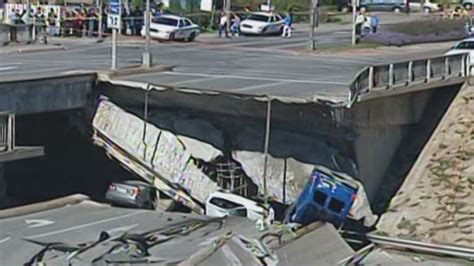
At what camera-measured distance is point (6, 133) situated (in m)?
27.8

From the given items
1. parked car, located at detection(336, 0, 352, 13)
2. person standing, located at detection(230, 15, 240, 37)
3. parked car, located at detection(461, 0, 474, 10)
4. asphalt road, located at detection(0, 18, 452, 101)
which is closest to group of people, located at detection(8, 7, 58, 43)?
asphalt road, located at detection(0, 18, 452, 101)

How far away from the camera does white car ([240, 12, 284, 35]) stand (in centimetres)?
6590

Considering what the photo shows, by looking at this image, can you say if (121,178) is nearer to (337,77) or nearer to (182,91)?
(182,91)

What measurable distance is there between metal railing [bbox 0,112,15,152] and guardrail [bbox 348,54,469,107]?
28.3ft

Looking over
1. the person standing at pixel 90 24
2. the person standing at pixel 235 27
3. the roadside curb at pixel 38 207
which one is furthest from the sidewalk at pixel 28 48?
the roadside curb at pixel 38 207

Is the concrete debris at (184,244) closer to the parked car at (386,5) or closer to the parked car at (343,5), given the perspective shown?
the parked car at (343,5)

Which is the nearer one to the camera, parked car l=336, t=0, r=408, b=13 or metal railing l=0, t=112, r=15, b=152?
metal railing l=0, t=112, r=15, b=152

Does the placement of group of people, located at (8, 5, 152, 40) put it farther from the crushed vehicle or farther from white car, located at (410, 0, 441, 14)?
white car, located at (410, 0, 441, 14)

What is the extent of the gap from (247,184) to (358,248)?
4.92 metres

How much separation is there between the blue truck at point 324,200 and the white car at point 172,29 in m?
27.1

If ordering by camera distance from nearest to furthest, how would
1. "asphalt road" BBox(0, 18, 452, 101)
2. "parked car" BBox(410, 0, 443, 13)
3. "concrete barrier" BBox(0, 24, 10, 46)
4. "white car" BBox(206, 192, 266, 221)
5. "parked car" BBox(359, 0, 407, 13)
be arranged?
"white car" BBox(206, 192, 266, 221) < "asphalt road" BBox(0, 18, 452, 101) < "concrete barrier" BBox(0, 24, 10, 46) < "parked car" BBox(410, 0, 443, 13) < "parked car" BBox(359, 0, 407, 13)

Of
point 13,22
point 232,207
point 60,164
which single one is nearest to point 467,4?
point 13,22

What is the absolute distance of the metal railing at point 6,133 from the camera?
27.5 meters

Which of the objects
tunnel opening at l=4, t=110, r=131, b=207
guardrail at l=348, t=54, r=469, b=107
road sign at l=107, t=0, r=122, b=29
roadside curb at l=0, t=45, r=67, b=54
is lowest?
tunnel opening at l=4, t=110, r=131, b=207
